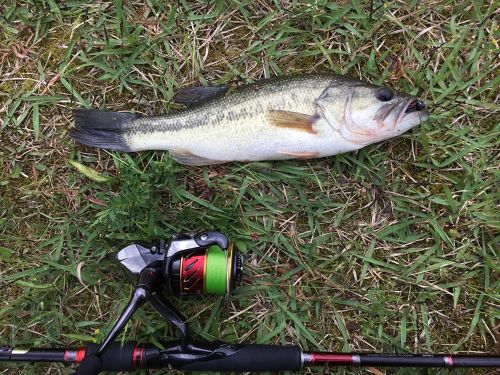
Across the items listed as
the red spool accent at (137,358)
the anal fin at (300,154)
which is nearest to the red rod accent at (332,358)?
the red spool accent at (137,358)

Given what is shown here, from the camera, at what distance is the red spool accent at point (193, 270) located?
3.13 m

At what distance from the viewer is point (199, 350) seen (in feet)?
10.3

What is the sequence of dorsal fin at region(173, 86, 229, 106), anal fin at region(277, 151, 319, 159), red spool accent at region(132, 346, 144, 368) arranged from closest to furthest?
1. red spool accent at region(132, 346, 144, 368)
2. anal fin at region(277, 151, 319, 159)
3. dorsal fin at region(173, 86, 229, 106)

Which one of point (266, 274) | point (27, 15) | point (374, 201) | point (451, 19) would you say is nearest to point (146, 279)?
point (266, 274)

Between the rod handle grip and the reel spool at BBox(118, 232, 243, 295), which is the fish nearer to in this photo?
the reel spool at BBox(118, 232, 243, 295)

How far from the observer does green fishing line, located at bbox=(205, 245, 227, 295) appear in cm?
313

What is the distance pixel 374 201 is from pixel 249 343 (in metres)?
1.43

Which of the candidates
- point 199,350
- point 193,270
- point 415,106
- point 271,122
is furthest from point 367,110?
point 199,350

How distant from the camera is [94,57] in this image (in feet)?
12.5

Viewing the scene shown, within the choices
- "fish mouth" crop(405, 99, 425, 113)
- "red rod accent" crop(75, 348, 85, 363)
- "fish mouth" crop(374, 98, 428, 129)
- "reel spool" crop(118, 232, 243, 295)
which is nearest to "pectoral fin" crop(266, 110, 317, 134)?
"fish mouth" crop(374, 98, 428, 129)

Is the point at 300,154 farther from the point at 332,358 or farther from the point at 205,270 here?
the point at 332,358

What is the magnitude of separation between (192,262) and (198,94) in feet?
4.25

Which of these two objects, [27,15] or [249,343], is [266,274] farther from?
[27,15]

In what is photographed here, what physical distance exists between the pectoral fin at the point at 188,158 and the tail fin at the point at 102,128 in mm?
364
